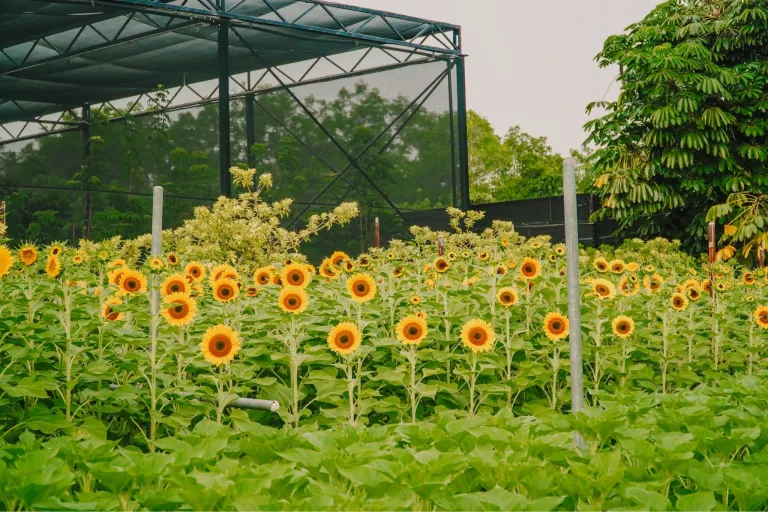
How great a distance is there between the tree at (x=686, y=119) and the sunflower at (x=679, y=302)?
645cm

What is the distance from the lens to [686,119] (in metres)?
9.48

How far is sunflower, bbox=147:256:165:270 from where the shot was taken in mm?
2499

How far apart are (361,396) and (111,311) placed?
1.11 meters

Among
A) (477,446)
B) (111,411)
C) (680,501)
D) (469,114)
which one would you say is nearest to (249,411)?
(111,411)

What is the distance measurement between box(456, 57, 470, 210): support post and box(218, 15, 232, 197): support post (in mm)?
3988

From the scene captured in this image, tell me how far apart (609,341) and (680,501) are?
2.50 m

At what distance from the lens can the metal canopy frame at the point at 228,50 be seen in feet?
29.1

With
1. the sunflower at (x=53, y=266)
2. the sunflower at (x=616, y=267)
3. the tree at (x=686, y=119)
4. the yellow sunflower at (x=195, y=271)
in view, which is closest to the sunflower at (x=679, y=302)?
the sunflower at (x=616, y=267)

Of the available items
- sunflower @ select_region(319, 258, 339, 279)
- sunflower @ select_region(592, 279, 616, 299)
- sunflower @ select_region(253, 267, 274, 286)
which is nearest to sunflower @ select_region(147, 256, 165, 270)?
sunflower @ select_region(253, 267, 274, 286)

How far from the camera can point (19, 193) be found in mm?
8359

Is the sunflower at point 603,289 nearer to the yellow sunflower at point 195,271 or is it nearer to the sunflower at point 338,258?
the sunflower at point 338,258

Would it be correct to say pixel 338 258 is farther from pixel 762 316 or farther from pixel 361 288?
pixel 762 316

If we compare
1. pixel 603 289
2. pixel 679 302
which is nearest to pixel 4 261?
pixel 603 289

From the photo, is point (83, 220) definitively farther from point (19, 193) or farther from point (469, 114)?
point (469, 114)
